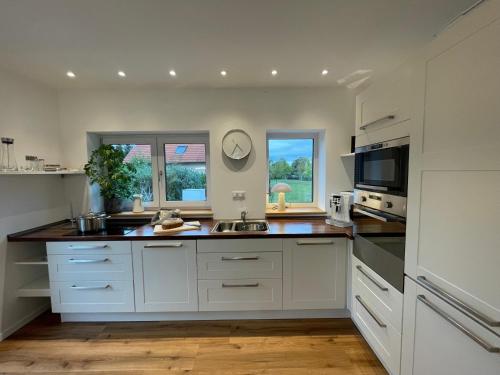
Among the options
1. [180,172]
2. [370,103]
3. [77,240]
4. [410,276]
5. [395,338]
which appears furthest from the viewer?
[180,172]

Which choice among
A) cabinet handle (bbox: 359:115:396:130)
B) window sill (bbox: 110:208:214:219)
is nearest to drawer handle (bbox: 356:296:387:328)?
cabinet handle (bbox: 359:115:396:130)

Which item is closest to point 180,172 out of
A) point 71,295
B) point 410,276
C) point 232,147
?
point 232,147

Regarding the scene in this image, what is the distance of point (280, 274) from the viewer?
6.71 ft

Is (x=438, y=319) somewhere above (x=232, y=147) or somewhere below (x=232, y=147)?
below

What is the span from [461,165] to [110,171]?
2885mm

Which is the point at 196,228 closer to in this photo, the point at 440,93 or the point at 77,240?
the point at 77,240

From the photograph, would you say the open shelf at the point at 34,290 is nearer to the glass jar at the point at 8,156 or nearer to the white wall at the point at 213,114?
the glass jar at the point at 8,156

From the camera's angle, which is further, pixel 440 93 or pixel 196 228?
pixel 196 228

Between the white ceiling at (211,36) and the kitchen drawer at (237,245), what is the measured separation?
4.86 ft

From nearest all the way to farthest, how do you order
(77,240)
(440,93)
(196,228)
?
(440,93) < (77,240) < (196,228)

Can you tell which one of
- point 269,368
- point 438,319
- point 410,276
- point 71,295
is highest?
point 410,276

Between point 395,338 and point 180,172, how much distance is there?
247 centimetres

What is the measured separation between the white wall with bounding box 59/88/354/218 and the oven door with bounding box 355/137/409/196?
2.85 feet

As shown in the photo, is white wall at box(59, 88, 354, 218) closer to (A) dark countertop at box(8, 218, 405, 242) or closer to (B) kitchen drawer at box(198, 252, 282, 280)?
(A) dark countertop at box(8, 218, 405, 242)
